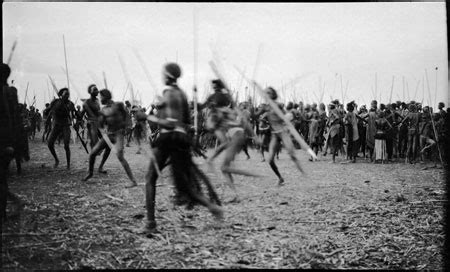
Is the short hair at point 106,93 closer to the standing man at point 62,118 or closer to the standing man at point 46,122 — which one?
the standing man at point 62,118

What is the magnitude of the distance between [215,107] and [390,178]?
402 centimetres

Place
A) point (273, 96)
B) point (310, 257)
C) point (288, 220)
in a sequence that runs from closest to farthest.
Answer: point (273, 96) → point (310, 257) → point (288, 220)

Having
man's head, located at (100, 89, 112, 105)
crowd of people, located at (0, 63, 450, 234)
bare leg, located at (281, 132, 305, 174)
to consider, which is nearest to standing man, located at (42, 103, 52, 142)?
crowd of people, located at (0, 63, 450, 234)

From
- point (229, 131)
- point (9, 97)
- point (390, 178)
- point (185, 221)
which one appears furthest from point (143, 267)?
point (390, 178)

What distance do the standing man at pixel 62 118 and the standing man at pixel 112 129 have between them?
0.32 meters

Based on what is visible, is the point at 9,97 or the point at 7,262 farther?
the point at 9,97

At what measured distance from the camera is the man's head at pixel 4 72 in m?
3.05

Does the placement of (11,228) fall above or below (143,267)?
above

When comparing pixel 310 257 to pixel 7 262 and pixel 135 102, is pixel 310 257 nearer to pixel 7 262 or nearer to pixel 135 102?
pixel 135 102

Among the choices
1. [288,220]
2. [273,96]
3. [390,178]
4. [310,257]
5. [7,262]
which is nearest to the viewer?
[7,262]

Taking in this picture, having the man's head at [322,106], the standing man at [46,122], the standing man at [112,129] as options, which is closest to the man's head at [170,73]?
the standing man at [112,129]

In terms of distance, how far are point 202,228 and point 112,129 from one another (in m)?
1.19

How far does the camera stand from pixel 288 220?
374cm

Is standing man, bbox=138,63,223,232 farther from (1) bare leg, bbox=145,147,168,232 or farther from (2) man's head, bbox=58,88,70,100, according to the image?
(2) man's head, bbox=58,88,70,100
